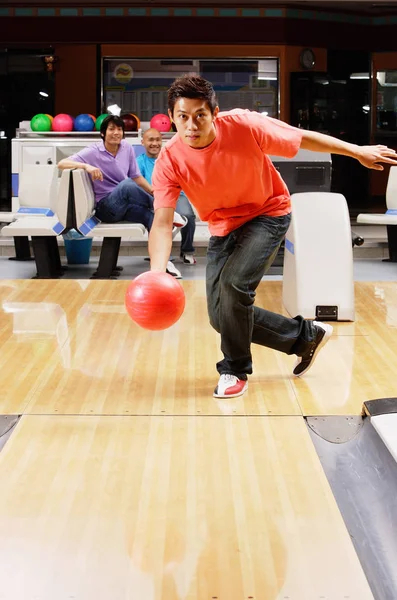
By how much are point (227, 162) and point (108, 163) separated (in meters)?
3.81

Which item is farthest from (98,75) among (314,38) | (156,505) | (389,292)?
(156,505)

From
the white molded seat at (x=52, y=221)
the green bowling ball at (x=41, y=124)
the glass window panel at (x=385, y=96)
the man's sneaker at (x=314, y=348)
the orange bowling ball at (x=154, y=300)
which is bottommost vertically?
the man's sneaker at (x=314, y=348)

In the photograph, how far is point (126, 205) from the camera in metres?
6.82

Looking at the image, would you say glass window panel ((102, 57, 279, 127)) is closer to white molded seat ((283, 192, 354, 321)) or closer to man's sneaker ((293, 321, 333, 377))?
white molded seat ((283, 192, 354, 321))

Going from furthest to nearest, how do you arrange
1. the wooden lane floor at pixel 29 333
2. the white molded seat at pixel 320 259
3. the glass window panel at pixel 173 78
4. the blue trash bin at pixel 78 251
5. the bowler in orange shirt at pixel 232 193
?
the glass window panel at pixel 173 78 → the blue trash bin at pixel 78 251 → the white molded seat at pixel 320 259 → the wooden lane floor at pixel 29 333 → the bowler in orange shirt at pixel 232 193

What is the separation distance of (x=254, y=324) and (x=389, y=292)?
8.47 feet

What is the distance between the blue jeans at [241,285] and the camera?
3346 millimetres

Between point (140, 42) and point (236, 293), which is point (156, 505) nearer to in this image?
point (236, 293)

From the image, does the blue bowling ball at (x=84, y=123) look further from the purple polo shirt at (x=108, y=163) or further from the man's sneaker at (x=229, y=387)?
the man's sneaker at (x=229, y=387)

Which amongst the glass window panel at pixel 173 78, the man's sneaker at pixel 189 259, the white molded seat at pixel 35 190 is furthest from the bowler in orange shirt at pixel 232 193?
the glass window panel at pixel 173 78

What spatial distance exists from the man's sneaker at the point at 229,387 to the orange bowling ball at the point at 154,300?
2.05 feet

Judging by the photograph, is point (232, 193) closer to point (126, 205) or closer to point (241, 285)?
point (241, 285)


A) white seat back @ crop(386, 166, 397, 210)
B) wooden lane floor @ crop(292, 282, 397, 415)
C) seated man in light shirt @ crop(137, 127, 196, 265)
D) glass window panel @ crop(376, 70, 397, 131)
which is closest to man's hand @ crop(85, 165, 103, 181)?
seated man in light shirt @ crop(137, 127, 196, 265)

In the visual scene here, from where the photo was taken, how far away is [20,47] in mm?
12289
